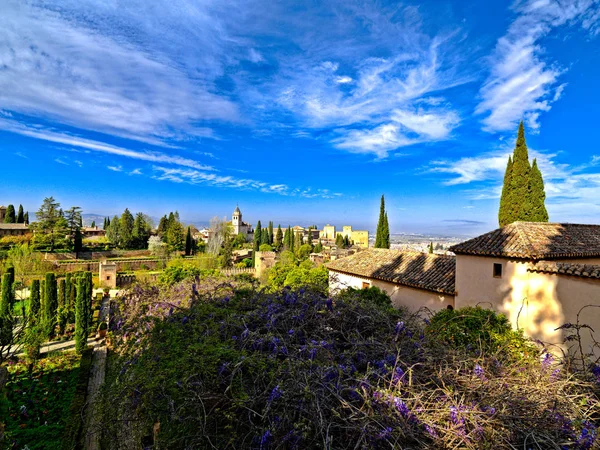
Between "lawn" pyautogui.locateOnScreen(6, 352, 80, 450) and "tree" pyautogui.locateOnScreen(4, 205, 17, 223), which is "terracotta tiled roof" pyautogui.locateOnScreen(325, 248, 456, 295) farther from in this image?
"tree" pyautogui.locateOnScreen(4, 205, 17, 223)

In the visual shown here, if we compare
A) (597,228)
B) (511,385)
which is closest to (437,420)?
(511,385)

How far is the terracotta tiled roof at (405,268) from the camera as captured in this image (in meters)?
10.3

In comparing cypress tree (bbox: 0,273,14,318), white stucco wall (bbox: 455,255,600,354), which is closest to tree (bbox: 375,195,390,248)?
white stucco wall (bbox: 455,255,600,354)

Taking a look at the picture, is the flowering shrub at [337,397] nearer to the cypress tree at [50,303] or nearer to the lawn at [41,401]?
the lawn at [41,401]

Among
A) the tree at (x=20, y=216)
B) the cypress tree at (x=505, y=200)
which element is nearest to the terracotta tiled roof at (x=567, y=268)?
the cypress tree at (x=505, y=200)

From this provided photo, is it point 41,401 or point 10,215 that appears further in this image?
point 10,215

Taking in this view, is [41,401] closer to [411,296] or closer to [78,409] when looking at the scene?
[78,409]

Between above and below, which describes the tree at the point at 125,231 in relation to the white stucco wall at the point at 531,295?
above

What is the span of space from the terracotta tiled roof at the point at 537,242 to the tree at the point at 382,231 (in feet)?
48.2

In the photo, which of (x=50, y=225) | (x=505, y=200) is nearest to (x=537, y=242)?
(x=505, y=200)

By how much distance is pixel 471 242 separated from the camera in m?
9.08

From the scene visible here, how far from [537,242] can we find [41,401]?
12.6 metres

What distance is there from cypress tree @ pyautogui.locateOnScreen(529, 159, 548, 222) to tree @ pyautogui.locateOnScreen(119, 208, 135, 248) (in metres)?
43.5

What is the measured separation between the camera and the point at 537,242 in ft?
26.3
